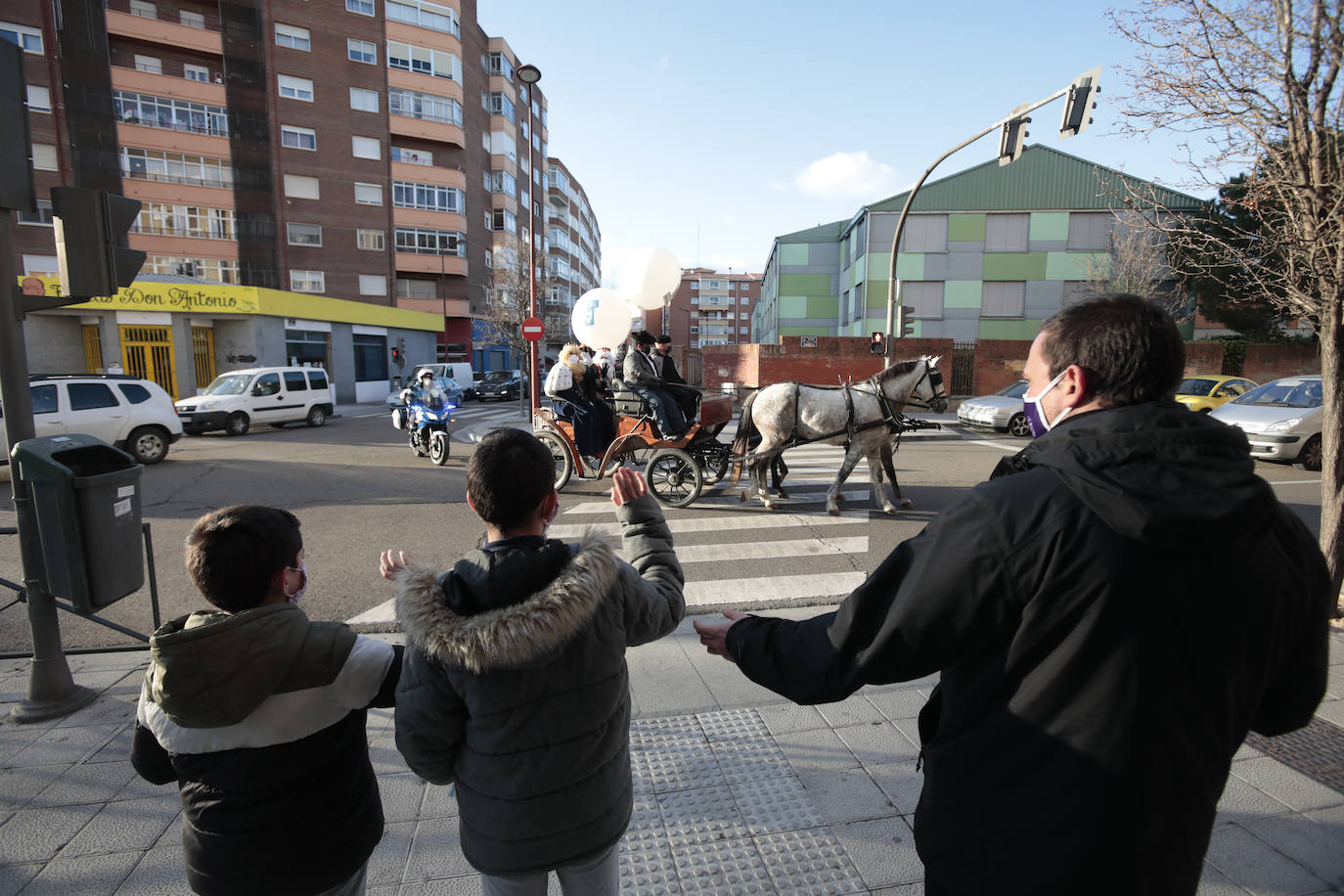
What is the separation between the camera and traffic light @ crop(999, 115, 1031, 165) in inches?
469

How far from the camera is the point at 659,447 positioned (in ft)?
28.7

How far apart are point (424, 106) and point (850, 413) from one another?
3952 cm

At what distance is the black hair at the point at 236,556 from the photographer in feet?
5.17

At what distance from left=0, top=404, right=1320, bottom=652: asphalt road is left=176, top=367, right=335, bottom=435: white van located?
A: 2.08 meters

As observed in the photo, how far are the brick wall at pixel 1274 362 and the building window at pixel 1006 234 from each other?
12045mm

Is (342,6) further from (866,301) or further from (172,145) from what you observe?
(866,301)

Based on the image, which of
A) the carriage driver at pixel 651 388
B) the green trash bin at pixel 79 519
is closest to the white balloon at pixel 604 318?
the carriage driver at pixel 651 388

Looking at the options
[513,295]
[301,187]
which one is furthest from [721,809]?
[301,187]

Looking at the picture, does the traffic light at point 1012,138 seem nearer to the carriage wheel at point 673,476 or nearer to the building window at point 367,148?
the carriage wheel at point 673,476

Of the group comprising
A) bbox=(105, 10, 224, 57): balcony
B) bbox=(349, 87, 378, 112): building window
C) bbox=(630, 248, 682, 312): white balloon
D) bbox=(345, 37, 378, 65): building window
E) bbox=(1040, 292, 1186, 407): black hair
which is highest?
bbox=(345, 37, 378, 65): building window

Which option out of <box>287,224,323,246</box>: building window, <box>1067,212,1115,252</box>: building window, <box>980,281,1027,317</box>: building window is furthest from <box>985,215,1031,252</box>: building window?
<box>287,224,323,246</box>: building window

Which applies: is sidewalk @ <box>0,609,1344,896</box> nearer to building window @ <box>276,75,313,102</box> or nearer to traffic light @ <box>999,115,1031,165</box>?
traffic light @ <box>999,115,1031,165</box>

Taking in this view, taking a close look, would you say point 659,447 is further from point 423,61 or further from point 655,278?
point 423,61

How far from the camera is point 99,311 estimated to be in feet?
77.8
